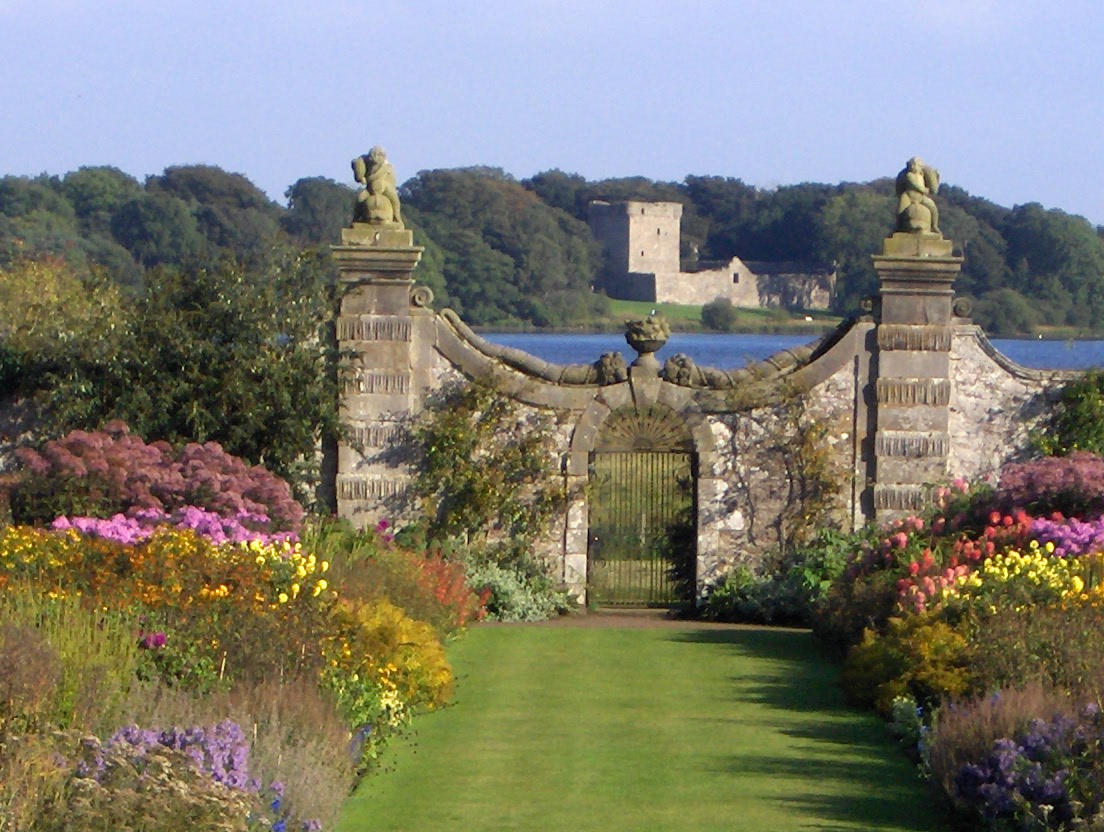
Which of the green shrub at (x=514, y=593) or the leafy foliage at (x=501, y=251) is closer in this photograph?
the green shrub at (x=514, y=593)

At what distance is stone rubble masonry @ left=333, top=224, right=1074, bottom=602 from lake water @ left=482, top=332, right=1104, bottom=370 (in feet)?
79.1

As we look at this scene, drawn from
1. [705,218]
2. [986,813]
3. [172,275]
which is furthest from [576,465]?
→ [705,218]

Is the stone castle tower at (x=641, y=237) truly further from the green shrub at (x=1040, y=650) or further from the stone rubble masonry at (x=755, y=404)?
the green shrub at (x=1040, y=650)

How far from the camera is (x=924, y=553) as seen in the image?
47.6 ft

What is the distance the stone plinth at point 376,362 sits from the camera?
17.5 metres

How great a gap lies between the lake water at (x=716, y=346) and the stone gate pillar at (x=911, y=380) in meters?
24.4

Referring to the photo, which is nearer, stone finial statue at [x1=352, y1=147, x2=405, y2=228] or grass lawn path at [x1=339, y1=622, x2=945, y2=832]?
grass lawn path at [x1=339, y1=622, x2=945, y2=832]

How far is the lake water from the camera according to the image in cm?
4712

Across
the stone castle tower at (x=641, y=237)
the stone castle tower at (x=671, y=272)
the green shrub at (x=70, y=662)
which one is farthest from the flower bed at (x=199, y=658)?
the stone castle tower at (x=641, y=237)

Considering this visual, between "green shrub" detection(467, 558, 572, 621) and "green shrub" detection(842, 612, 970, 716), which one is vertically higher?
"green shrub" detection(842, 612, 970, 716)

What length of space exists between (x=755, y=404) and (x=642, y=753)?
7111mm

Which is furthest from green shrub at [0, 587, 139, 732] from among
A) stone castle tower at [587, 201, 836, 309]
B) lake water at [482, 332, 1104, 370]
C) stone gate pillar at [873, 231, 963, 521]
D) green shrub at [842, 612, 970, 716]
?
stone castle tower at [587, 201, 836, 309]

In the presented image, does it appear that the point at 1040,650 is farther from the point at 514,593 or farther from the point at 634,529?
the point at 634,529

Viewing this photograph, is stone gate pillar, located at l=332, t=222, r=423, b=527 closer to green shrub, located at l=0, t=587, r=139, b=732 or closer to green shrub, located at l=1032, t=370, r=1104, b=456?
green shrub, located at l=1032, t=370, r=1104, b=456
